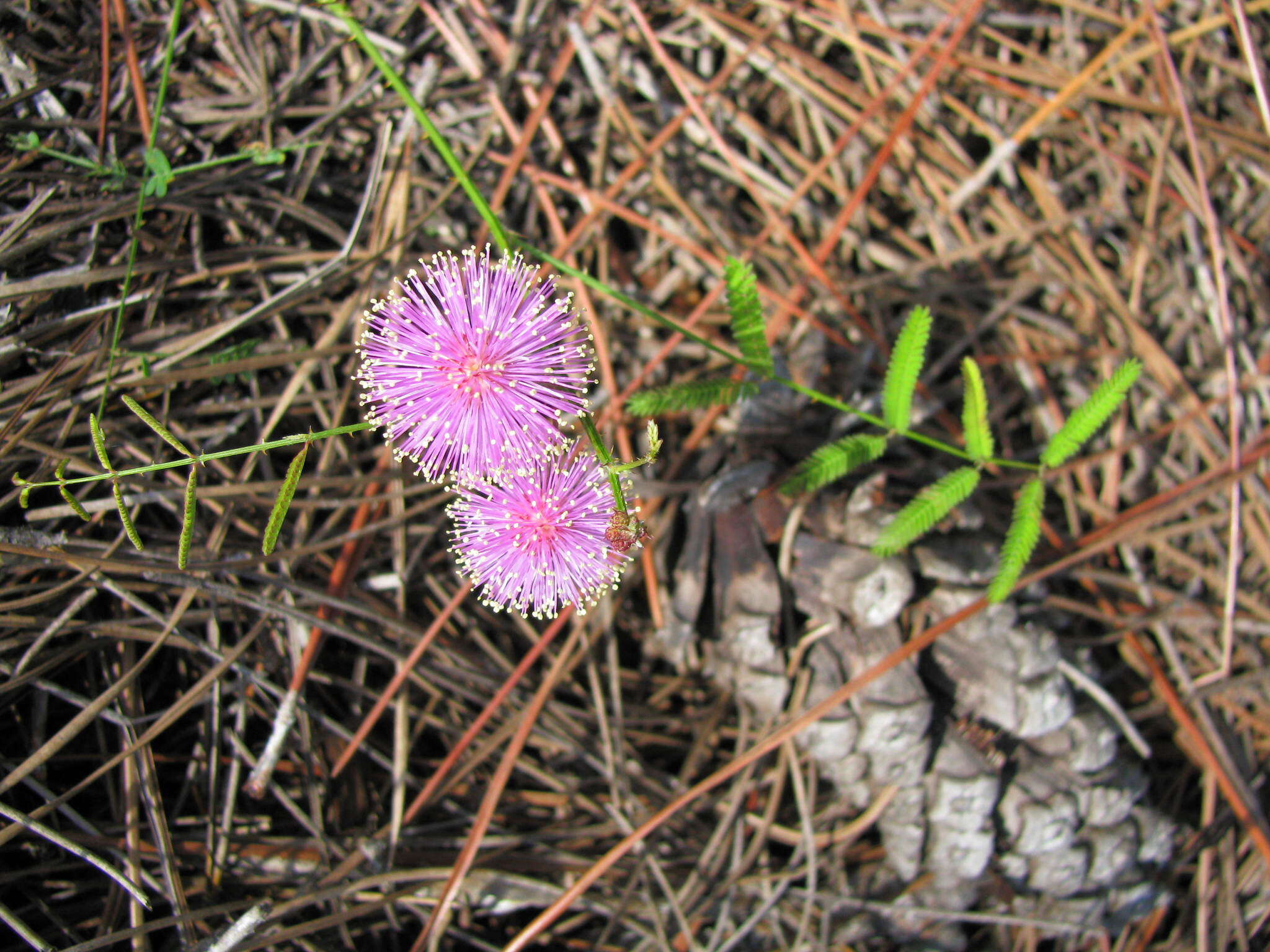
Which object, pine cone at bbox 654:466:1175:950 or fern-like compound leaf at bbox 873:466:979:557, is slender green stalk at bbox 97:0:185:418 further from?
fern-like compound leaf at bbox 873:466:979:557

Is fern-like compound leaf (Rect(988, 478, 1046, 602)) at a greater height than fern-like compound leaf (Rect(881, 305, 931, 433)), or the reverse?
fern-like compound leaf (Rect(881, 305, 931, 433))

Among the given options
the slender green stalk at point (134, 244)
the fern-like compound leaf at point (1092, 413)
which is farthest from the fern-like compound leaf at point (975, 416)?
the slender green stalk at point (134, 244)

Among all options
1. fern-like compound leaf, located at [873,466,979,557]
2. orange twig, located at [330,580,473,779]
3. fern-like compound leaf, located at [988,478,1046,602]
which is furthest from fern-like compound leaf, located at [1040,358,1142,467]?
orange twig, located at [330,580,473,779]

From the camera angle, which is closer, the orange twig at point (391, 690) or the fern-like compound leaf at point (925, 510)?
the fern-like compound leaf at point (925, 510)

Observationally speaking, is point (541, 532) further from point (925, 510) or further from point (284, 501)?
point (925, 510)

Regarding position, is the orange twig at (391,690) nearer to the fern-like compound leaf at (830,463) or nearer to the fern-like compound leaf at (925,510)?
the fern-like compound leaf at (830,463)

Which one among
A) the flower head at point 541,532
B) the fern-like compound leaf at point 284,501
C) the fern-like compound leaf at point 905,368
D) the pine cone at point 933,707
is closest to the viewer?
the fern-like compound leaf at point 284,501
